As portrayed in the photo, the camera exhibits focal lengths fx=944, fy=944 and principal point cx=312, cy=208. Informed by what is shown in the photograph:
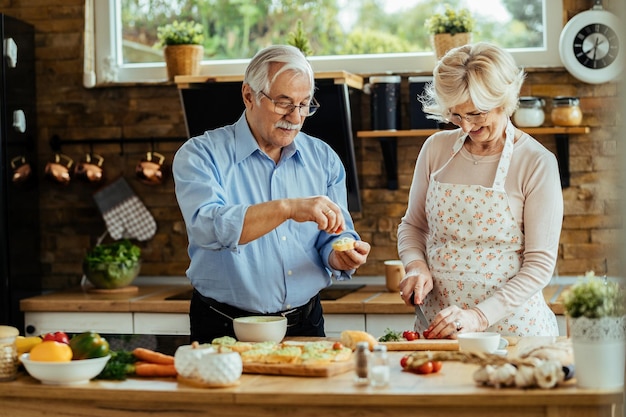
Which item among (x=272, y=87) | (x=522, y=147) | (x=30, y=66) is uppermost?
(x=30, y=66)

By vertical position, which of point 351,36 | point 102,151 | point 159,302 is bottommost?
point 159,302

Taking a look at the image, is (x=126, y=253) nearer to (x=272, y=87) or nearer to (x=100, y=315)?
(x=100, y=315)

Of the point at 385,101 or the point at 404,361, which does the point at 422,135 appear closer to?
the point at 385,101

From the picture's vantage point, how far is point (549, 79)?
14.5ft

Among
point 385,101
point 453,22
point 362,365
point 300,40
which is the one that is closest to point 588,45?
point 453,22

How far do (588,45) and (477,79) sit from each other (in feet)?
5.78

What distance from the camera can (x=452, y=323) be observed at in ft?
8.57

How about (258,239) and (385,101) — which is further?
(385,101)

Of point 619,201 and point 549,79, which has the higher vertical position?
point 549,79

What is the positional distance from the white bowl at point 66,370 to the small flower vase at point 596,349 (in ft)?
3.65

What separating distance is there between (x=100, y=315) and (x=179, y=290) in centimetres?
42

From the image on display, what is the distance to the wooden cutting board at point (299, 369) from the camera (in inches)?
88.4

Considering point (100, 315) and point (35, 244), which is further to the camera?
point (35, 244)

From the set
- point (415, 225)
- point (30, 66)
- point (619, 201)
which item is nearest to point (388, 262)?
point (415, 225)
